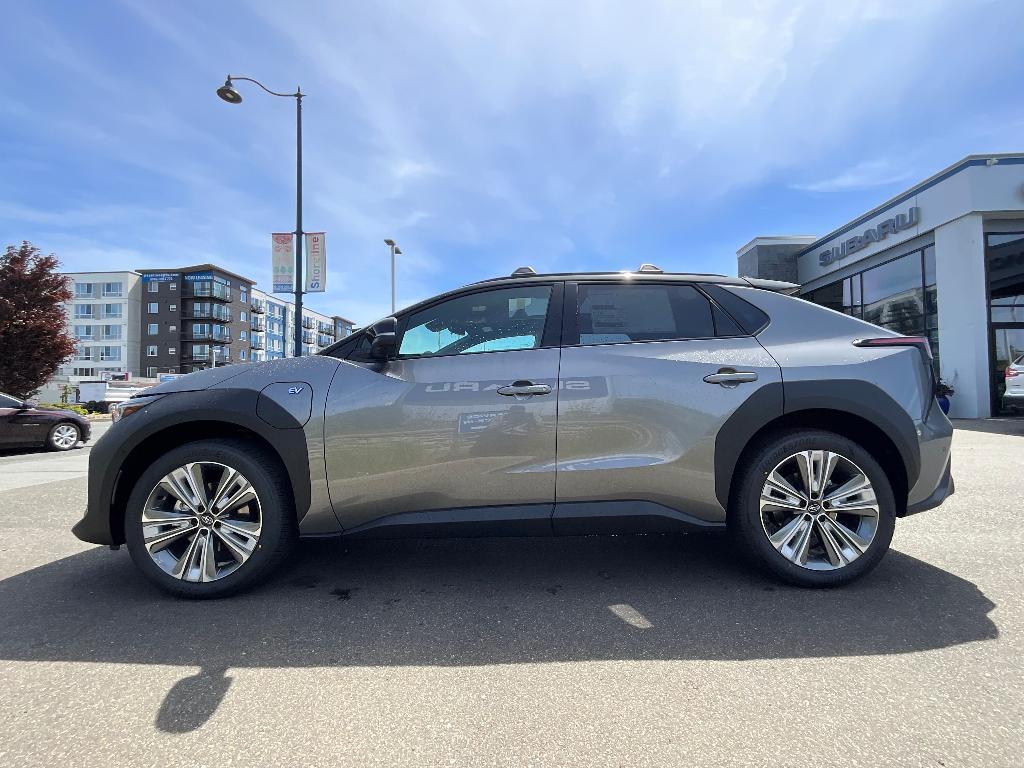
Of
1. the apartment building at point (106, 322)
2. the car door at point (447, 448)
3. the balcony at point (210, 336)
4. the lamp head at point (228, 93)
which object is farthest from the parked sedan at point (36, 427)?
the apartment building at point (106, 322)

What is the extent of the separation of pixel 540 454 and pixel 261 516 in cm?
147

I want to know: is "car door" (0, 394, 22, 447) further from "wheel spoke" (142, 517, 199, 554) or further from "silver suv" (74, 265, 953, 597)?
"wheel spoke" (142, 517, 199, 554)

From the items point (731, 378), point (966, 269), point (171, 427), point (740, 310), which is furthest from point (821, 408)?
point (966, 269)

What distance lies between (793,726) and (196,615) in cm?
259

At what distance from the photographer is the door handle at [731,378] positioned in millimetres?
2826

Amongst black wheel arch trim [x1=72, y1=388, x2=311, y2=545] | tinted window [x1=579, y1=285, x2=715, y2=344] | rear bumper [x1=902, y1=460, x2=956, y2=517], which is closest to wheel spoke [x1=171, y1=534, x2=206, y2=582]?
black wheel arch trim [x1=72, y1=388, x2=311, y2=545]

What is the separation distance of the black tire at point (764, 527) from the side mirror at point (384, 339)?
1.98m

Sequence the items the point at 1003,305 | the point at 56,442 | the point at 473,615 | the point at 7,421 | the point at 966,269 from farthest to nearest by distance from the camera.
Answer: the point at 1003,305 < the point at 966,269 < the point at 56,442 < the point at 7,421 < the point at 473,615

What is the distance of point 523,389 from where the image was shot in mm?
2801

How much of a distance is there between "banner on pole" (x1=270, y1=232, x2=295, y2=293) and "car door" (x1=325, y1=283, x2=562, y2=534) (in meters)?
10.7

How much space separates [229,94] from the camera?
11930 mm

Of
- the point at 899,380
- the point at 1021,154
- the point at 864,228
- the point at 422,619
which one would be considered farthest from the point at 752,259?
the point at 422,619

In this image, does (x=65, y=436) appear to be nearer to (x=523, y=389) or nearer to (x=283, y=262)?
(x=283, y=262)

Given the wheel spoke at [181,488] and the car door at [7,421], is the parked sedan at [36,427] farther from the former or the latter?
the wheel spoke at [181,488]
